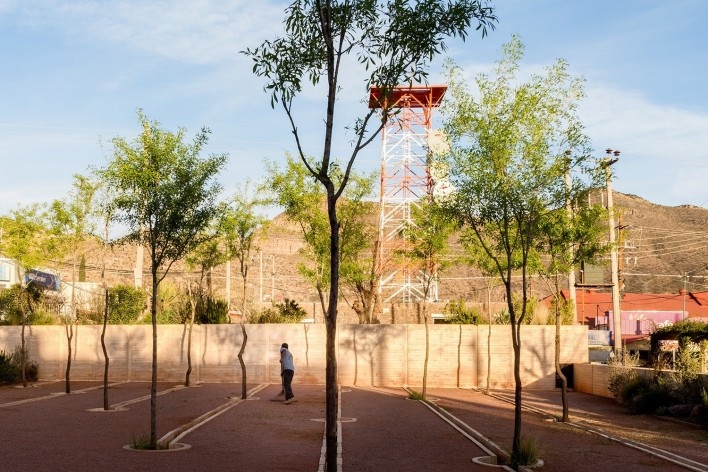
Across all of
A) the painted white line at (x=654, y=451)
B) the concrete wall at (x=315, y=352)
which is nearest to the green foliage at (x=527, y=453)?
the painted white line at (x=654, y=451)

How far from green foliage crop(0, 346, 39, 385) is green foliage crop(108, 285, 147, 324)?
8.42 metres

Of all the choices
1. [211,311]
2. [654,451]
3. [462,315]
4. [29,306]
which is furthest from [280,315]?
[654,451]

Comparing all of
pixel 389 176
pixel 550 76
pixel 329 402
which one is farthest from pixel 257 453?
pixel 389 176

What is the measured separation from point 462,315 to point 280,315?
929 cm

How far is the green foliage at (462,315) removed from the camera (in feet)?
135

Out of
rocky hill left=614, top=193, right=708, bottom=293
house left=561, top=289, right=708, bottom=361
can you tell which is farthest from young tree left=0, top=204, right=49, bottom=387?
rocky hill left=614, top=193, right=708, bottom=293

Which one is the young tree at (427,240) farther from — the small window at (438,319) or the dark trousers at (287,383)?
the small window at (438,319)

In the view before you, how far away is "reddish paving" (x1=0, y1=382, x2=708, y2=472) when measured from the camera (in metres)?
14.8

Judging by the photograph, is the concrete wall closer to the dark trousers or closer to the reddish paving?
the reddish paving

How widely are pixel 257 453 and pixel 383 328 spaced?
22.0 m

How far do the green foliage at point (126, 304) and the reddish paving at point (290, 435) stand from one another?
1580 centimetres

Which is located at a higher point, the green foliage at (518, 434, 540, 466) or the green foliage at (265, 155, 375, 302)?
the green foliage at (265, 155, 375, 302)

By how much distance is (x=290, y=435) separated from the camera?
18.8 meters

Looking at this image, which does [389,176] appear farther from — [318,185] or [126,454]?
[126,454]
